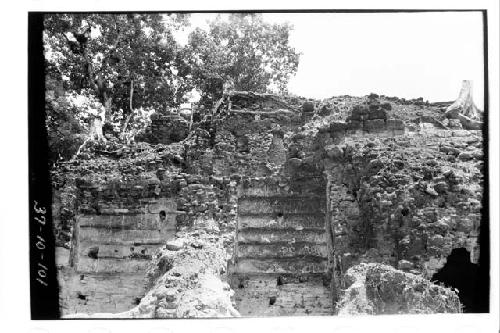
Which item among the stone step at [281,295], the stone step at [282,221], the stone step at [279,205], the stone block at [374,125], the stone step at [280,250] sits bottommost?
the stone step at [281,295]

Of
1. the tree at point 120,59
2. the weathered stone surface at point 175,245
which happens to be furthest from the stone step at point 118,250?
the tree at point 120,59

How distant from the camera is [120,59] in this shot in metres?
15.6

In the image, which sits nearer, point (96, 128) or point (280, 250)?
point (280, 250)

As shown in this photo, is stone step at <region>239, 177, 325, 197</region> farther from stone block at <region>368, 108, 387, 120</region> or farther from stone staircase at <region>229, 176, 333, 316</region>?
stone block at <region>368, 108, 387, 120</region>

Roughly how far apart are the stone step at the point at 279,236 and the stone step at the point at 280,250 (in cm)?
8

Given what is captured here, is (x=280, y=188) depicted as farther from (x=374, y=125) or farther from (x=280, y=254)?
(x=374, y=125)

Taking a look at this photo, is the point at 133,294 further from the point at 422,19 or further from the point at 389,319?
the point at 422,19

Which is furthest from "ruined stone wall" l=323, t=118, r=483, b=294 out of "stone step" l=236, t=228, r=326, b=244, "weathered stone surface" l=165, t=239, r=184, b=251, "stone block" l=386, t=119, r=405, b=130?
"weathered stone surface" l=165, t=239, r=184, b=251

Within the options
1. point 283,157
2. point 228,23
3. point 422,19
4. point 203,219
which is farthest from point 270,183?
point 422,19

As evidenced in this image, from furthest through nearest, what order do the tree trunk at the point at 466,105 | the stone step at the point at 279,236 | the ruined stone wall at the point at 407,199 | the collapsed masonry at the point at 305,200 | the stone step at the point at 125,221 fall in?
1. the stone step at the point at 125,221
2. the stone step at the point at 279,236
3. the tree trunk at the point at 466,105
4. the collapsed masonry at the point at 305,200
5. the ruined stone wall at the point at 407,199

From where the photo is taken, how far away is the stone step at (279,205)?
13.0 meters

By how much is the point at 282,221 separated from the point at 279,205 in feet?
1.05

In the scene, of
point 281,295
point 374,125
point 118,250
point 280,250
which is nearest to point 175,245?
point 118,250

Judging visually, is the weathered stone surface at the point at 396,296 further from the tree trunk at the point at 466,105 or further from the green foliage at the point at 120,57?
the green foliage at the point at 120,57
